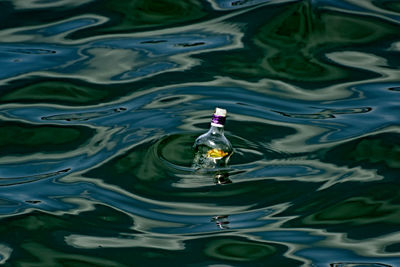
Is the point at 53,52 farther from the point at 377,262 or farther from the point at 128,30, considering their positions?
the point at 377,262

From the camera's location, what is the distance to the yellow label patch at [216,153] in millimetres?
3146

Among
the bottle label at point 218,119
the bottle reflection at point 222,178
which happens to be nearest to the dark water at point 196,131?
the bottle reflection at point 222,178

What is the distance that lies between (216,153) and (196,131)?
26cm

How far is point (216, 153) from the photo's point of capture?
3156 mm

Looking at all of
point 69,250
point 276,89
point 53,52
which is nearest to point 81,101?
point 53,52

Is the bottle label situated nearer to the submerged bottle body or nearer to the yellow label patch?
the submerged bottle body

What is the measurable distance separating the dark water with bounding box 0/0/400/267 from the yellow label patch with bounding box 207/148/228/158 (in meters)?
0.06

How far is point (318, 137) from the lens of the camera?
342 centimetres

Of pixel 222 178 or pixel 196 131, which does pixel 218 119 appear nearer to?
pixel 222 178

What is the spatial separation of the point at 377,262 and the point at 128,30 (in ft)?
7.52

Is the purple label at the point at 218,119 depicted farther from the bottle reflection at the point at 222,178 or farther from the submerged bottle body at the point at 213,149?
the bottle reflection at the point at 222,178

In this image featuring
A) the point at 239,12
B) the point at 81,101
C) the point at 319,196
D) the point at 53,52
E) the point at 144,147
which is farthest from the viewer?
the point at 239,12

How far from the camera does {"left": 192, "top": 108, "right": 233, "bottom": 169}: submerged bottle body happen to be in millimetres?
3148

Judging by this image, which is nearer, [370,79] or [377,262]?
[377,262]
